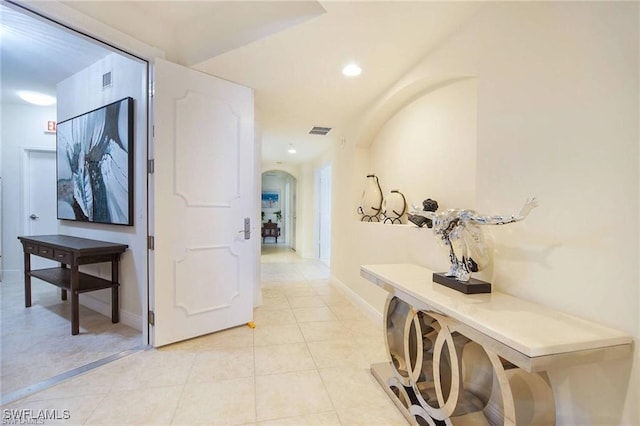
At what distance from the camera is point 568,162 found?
1.15 meters

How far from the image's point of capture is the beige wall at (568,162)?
98cm

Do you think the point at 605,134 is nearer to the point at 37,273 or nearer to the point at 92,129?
the point at 92,129

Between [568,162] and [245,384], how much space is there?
2.14 meters

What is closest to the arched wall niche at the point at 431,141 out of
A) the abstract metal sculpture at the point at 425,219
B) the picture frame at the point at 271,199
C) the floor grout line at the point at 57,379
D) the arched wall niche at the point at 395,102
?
the arched wall niche at the point at 395,102

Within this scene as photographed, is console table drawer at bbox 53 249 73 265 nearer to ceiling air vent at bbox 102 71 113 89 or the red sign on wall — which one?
ceiling air vent at bbox 102 71 113 89

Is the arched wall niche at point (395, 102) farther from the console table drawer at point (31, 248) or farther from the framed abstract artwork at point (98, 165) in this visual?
the console table drawer at point (31, 248)

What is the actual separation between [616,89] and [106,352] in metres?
3.39

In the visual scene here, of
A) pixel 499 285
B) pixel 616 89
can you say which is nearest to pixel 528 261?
pixel 499 285

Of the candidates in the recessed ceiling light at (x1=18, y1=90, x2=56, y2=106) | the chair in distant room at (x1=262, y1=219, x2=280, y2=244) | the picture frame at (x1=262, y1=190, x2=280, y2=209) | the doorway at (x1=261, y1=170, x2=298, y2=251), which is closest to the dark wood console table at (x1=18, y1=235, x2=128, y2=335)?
the recessed ceiling light at (x1=18, y1=90, x2=56, y2=106)

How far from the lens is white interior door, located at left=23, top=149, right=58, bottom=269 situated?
4.38 meters

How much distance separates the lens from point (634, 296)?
3.10 feet

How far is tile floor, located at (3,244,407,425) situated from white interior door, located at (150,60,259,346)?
259 mm

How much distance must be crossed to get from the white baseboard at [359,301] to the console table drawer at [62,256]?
2.91 metres

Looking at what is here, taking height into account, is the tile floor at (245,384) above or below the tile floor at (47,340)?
below
